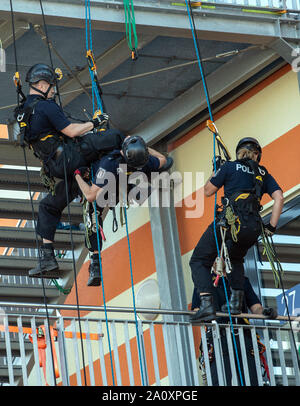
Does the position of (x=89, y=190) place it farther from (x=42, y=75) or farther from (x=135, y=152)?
(x=42, y=75)

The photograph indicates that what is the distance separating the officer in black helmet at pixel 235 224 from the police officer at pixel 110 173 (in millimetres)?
763

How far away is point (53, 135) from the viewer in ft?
32.0

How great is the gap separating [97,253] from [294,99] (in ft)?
9.71

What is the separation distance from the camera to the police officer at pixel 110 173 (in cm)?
959

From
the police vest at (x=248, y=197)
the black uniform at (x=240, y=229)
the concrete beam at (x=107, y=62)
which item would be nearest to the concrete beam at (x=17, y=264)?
the concrete beam at (x=107, y=62)

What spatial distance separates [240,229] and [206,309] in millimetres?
799

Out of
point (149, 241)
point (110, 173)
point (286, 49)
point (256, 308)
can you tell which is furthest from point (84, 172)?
point (149, 241)

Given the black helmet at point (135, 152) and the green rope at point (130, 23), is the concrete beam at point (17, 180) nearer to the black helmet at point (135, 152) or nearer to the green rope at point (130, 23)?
the green rope at point (130, 23)

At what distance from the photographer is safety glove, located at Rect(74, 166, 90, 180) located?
983cm

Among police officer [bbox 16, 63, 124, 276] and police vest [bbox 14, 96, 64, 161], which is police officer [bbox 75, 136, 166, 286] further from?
police vest [bbox 14, 96, 64, 161]

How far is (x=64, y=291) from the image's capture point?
42.8 ft

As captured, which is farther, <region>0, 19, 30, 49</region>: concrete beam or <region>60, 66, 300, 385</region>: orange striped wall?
<region>60, 66, 300, 385</region>: orange striped wall

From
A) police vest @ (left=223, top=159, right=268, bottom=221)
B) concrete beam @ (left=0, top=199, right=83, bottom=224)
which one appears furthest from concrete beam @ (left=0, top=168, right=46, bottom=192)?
police vest @ (left=223, top=159, right=268, bottom=221)
